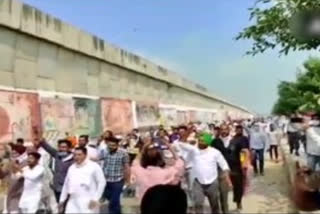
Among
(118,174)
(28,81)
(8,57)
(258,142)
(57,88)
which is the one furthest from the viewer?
(258,142)

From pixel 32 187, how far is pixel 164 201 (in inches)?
238

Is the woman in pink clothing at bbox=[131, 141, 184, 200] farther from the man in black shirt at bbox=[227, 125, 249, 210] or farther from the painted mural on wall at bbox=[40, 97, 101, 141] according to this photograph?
the painted mural on wall at bbox=[40, 97, 101, 141]

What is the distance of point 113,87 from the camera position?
2259 centimetres

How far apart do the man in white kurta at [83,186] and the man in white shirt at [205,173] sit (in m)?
2.27

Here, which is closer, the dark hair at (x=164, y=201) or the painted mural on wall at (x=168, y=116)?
the dark hair at (x=164, y=201)

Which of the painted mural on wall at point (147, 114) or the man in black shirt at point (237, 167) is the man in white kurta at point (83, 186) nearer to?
the man in black shirt at point (237, 167)

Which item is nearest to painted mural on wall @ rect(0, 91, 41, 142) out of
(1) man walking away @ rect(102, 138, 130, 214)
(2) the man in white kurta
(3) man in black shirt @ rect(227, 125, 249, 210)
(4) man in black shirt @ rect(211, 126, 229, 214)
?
(1) man walking away @ rect(102, 138, 130, 214)

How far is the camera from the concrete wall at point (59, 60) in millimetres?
13773

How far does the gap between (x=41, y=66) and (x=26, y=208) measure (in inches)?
268

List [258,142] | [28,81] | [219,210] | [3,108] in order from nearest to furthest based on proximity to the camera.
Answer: [219,210] < [3,108] < [28,81] < [258,142]

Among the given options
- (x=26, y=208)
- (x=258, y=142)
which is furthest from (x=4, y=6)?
(x=258, y=142)

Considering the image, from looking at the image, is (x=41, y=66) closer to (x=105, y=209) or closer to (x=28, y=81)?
(x=28, y=81)

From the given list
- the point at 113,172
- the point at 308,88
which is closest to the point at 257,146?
the point at 113,172

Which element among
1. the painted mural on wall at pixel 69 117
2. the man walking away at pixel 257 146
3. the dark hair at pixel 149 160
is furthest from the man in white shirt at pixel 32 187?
the man walking away at pixel 257 146
